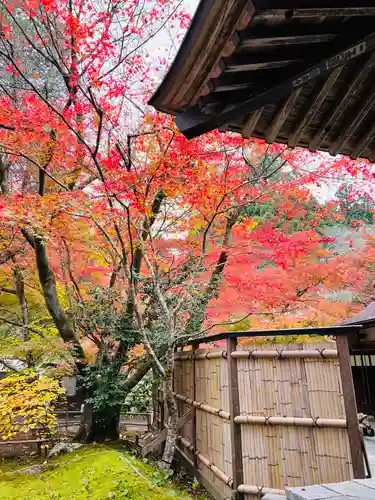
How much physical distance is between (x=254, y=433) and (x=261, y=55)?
4.98 m

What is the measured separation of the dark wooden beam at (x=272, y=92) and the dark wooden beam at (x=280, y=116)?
0.24 m

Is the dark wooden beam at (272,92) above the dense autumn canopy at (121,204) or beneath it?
beneath

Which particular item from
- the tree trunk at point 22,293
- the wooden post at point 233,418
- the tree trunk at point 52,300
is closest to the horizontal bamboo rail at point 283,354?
the wooden post at point 233,418

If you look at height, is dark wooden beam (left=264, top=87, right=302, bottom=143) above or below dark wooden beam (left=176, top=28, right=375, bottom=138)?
above

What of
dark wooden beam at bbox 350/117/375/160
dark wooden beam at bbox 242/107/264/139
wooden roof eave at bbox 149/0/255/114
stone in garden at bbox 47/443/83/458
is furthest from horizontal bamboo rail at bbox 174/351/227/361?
wooden roof eave at bbox 149/0/255/114

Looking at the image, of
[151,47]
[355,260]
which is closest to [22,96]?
[151,47]

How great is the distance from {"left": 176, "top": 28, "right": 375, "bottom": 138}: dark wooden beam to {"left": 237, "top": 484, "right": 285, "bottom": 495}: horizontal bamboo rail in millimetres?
4960

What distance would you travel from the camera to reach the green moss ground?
5.21m

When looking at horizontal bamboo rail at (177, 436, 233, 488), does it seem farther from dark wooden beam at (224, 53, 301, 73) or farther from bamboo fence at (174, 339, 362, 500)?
dark wooden beam at (224, 53, 301, 73)

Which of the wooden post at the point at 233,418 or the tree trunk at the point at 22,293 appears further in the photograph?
the tree trunk at the point at 22,293

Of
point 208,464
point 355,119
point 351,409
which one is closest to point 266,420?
point 351,409

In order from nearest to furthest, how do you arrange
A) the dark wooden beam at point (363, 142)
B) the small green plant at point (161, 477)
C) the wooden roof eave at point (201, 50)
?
1. the wooden roof eave at point (201, 50)
2. the dark wooden beam at point (363, 142)
3. the small green plant at point (161, 477)

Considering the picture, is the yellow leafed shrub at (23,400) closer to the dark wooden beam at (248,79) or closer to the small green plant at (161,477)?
the small green plant at (161,477)

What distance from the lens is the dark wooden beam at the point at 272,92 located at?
1648mm
